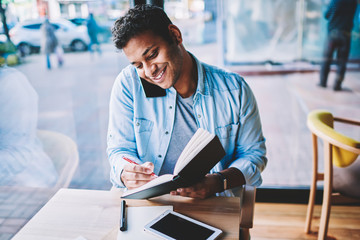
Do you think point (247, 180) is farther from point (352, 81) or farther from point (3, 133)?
point (352, 81)

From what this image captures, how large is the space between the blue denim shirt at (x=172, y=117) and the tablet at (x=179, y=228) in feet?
1.50

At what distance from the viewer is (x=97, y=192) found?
1.09m

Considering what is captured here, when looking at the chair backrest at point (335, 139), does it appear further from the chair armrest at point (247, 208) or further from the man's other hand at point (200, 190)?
the man's other hand at point (200, 190)

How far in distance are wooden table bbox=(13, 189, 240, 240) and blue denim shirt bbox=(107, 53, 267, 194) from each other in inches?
11.5

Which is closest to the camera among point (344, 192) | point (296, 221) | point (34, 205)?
point (344, 192)

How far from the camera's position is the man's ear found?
1244 mm

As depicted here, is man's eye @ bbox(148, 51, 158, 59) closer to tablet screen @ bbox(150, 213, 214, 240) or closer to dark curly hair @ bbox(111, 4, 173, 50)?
dark curly hair @ bbox(111, 4, 173, 50)

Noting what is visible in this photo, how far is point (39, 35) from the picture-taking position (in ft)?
6.91

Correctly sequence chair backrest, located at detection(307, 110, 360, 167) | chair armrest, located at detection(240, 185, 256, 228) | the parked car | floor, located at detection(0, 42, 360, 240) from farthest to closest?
1. floor, located at detection(0, 42, 360, 240)
2. the parked car
3. chair backrest, located at detection(307, 110, 360, 167)
4. chair armrest, located at detection(240, 185, 256, 228)

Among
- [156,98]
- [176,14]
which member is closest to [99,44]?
[176,14]

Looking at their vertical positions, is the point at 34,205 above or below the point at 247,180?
below

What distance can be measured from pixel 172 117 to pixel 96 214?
56 cm

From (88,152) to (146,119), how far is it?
6.09 ft

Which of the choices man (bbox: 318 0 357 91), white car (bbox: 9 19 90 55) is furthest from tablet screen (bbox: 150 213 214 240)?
man (bbox: 318 0 357 91)
